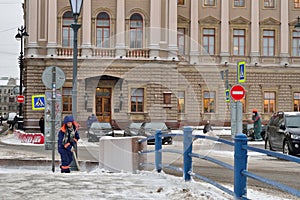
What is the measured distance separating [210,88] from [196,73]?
1809mm

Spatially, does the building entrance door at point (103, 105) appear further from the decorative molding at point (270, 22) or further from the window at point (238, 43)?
the decorative molding at point (270, 22)

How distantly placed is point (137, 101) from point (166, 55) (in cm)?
455

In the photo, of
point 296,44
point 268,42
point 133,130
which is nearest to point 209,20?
point 268,42

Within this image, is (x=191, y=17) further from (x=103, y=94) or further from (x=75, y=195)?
(x=75, y=195)

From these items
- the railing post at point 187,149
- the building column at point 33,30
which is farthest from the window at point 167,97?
the railing post at point 187,149

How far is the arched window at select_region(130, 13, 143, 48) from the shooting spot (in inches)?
1857

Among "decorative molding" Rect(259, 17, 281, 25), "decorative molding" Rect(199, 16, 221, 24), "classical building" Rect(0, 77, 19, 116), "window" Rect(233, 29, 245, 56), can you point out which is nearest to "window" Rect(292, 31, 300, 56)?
"decorative molding" Rect(259, 17, 281, 25)

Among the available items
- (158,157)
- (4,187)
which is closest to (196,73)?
(158,157)

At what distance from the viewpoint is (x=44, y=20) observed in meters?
47.2

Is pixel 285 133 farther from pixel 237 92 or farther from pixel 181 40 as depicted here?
pixel 181 40

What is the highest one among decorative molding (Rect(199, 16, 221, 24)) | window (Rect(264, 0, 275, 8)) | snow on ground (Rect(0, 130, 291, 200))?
window (Rect(264, 0, 275, 8))

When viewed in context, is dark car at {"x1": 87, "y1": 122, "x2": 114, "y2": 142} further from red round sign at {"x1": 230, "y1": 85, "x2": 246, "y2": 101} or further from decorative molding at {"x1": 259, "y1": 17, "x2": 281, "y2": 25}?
decorative molding at {"x1": 259, "y1": 17, "x2": 281, "y2": 25}

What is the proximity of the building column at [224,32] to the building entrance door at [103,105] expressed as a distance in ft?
37.6

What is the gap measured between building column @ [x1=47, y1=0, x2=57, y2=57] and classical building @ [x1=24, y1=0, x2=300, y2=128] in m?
0.08
